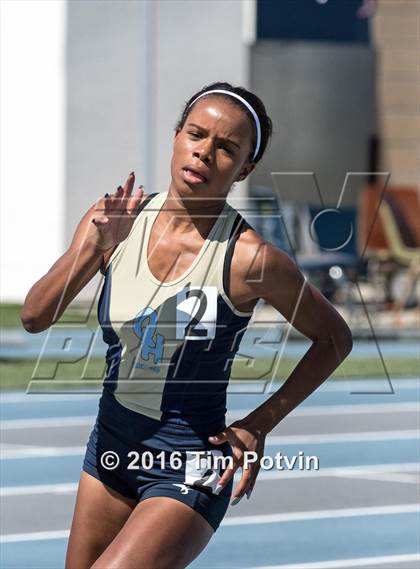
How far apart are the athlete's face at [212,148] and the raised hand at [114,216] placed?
0.43ft

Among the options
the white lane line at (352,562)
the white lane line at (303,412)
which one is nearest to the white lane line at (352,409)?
the white lane line at (303,412)

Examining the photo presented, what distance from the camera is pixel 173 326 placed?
3418mm

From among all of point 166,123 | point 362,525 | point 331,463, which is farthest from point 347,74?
point 362,525

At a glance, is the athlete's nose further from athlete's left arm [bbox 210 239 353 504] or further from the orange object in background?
the orange object in background

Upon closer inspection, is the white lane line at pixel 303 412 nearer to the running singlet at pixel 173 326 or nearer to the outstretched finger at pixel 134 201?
the running singlet at pixel 173 326

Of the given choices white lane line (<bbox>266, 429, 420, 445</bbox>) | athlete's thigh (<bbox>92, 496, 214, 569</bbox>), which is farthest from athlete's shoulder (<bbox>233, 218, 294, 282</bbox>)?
white lane line (<bbox>266, 429, 420, 445</bbox>)

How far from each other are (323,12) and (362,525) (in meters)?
17.3

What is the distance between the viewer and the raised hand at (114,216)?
3.27m

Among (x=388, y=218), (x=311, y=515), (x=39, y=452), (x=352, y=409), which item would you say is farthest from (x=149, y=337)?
(x=388, y=218)

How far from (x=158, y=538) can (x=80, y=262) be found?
2.24 ft

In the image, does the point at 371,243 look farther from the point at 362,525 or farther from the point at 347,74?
the point at 362,525

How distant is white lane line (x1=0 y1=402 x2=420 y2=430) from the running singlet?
6354 mm

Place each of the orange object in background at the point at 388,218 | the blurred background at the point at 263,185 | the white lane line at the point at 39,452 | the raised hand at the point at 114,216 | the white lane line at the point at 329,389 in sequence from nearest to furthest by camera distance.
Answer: the raised hand at the point at 114,216, the white lane line at the point at 39,452, the blurred background at the point at 263,185, the white lane line at the point at 329,389, the orange object in background at the point at 388,218

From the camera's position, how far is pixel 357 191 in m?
23.1
